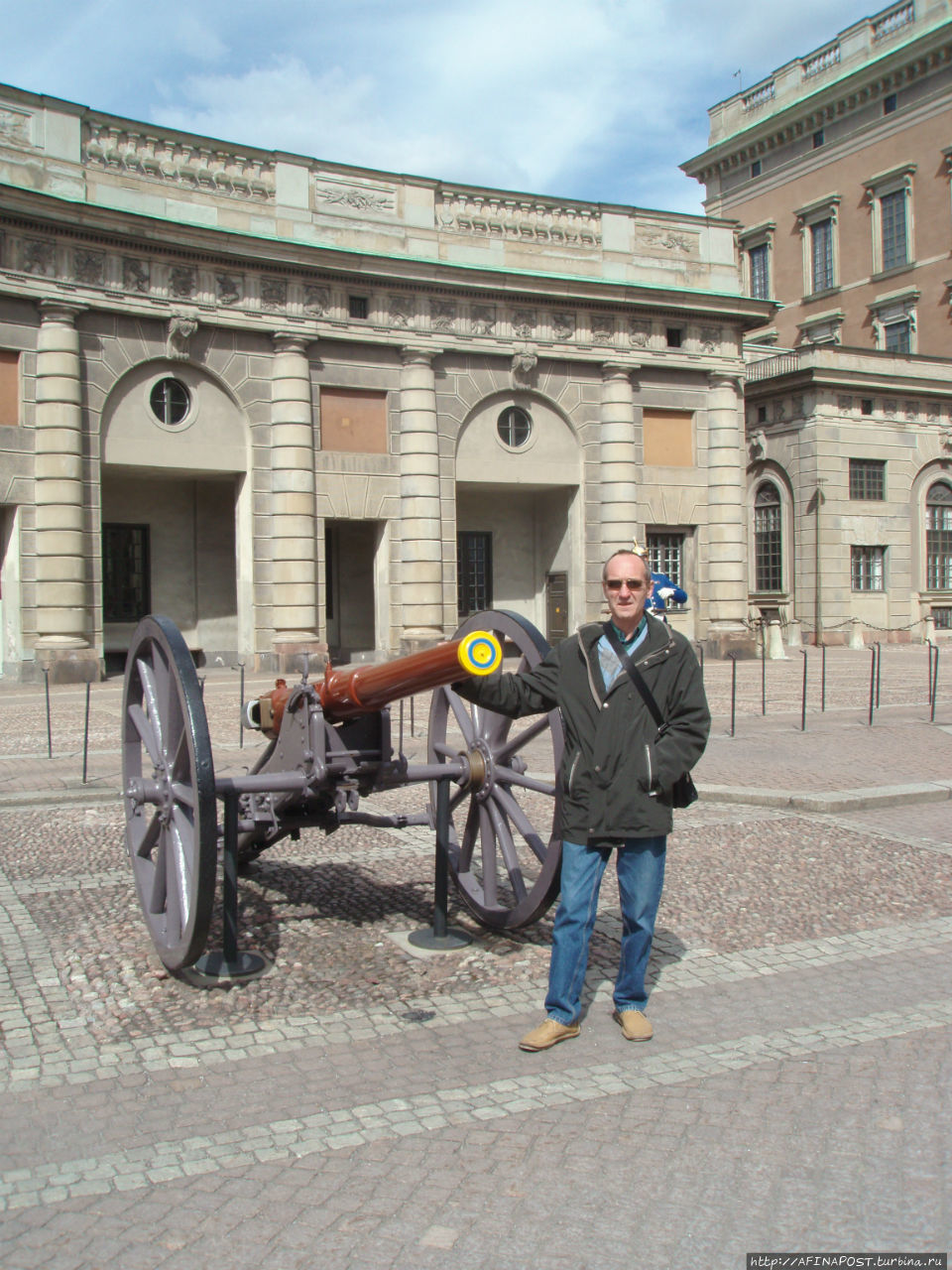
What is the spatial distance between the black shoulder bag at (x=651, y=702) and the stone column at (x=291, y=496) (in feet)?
60.4

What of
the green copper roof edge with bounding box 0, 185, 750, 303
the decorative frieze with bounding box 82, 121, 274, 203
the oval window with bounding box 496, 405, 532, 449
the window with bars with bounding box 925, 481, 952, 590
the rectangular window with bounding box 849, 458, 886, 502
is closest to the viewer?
the green copper roof edge with bounding box 0, 185, 750, 303

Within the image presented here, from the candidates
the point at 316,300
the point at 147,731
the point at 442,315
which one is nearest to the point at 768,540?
the point at 442,315

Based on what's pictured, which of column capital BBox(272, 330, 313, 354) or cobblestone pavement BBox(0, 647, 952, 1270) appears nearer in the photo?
cobblestone pavement BBox(0, 647, 952, 1270)

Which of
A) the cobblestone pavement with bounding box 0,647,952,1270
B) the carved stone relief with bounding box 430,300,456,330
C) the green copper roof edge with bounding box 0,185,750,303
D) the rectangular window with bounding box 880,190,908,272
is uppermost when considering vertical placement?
the rectangular window with bounding box 880,190,908,272

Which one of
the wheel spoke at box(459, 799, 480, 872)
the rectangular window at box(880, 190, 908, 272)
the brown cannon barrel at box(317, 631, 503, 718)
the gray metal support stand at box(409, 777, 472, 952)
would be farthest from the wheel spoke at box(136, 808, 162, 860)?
the rectangular window at box(880, 190, 908, 272)

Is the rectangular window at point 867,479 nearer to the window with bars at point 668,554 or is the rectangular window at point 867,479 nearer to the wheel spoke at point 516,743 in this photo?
the window with bars at point 668,554

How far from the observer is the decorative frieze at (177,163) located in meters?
21.0

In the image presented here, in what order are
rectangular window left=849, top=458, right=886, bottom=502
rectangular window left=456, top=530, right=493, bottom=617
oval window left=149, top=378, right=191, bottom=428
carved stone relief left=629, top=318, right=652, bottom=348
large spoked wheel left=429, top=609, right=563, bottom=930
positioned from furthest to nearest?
rectangular window left=849, top=458, right=886, bottom=502 → rectangular window left=456, top=530, right=493, bottom=617 → carved stone relief left=629, top=318, right=652, bottom=348 → oval window left=149, top=378, right=191, bottom=428 → large spoked wheel left=429, top=609, right=563, bottom=930

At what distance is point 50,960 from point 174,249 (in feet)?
61.1

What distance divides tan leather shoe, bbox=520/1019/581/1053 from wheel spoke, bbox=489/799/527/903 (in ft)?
3.29

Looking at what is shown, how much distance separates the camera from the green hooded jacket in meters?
4.25

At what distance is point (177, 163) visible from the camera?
2186 centimetres

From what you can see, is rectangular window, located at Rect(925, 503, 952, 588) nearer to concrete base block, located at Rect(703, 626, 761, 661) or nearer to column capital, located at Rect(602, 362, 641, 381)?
concrete base block, located at Rect(703, 626, 761, 661)

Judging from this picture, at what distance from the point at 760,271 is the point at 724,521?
75.7 ft
